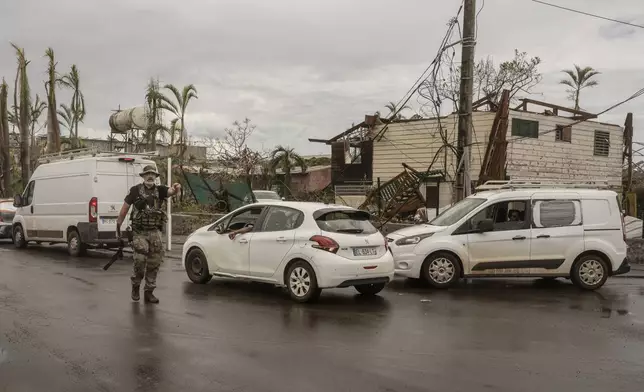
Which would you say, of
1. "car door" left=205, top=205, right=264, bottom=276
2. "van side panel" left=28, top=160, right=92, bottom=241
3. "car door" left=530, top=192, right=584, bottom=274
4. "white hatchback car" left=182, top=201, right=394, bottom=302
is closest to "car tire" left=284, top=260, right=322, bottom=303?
"white hatchback car" left=182, top=201, right=394, bottom=302

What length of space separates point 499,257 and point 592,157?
2019cm

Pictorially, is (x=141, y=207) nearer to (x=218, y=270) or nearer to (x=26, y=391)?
(x=218, y=270)

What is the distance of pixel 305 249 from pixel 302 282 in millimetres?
486

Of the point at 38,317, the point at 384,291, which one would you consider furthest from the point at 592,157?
the point at 38,317

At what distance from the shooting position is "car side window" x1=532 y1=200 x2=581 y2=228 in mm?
10805

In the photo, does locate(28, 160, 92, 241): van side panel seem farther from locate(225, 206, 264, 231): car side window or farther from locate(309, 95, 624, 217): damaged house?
locate(309, 95, 624, 217): damaged house

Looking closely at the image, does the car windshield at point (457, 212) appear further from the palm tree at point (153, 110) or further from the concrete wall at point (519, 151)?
the palm tree at point (153, 110)

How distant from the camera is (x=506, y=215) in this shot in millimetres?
10969

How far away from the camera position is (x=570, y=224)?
10789 mm

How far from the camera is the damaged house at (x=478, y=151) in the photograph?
2495cm

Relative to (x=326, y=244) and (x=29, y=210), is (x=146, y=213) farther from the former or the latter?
(x=29, y=210)

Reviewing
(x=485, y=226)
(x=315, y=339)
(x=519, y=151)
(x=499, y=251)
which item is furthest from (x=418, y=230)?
(x=519, y=151)

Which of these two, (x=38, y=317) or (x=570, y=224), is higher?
(x=570, y=224)

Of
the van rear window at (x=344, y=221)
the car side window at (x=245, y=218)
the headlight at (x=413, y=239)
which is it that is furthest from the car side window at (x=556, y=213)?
the car side window at (x=245, y=218)
